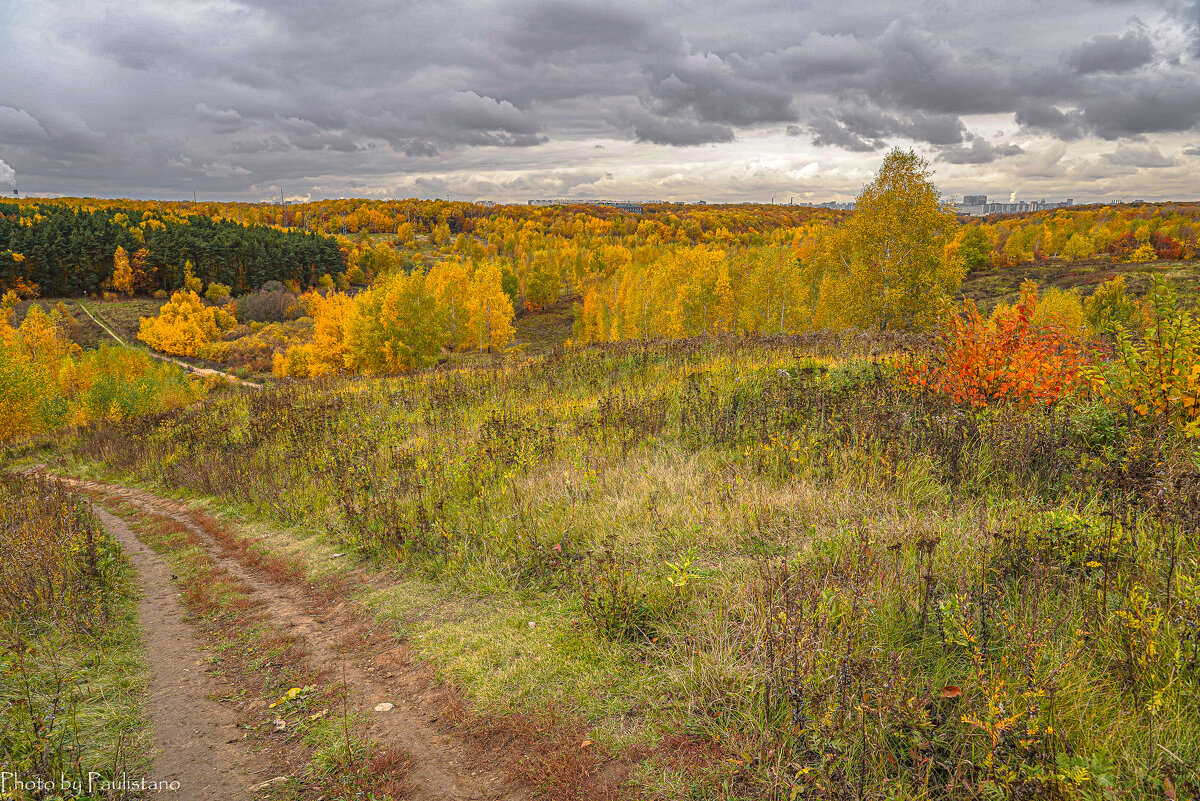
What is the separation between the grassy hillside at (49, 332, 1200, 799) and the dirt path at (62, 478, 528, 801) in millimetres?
359

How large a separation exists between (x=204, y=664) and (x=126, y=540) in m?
6.93

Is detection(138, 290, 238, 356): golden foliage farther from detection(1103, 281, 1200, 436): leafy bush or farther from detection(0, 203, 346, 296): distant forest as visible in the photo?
detection(1103, 281, 1200, 436): leafy bush

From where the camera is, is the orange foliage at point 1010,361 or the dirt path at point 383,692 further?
the orange foliage at point 1010,361

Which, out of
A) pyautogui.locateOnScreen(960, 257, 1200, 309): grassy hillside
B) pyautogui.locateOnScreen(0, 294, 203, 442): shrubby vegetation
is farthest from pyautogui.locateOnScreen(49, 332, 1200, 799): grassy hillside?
pyautogui.locateOnScreen(960, 257, 1200, 309): grassy hillside

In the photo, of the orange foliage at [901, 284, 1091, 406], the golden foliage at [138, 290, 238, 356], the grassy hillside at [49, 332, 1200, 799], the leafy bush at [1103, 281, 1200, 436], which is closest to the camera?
the grassy hillside at [49, 332, 1200, 799]

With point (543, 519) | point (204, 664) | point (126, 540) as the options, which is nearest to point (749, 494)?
point (543, 519)

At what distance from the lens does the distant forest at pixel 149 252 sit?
3278 inches

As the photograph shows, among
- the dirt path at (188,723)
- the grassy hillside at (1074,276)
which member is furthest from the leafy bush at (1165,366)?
the grassy hillside at (1074,276)

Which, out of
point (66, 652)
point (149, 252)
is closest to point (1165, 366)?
point (66, 652)

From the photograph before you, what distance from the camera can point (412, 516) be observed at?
787 cm

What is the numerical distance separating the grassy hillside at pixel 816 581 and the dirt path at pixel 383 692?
36 cm

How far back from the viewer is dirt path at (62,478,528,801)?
11.3ft

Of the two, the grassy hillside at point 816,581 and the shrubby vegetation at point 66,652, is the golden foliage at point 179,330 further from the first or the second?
the grassy hillside at point 816,581

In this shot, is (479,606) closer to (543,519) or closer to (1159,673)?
(543,519)
